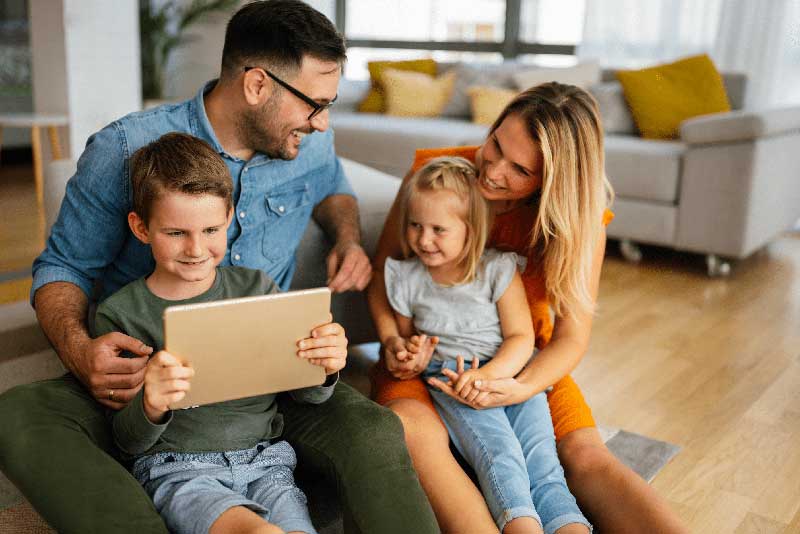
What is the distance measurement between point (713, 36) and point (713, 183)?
170 cm

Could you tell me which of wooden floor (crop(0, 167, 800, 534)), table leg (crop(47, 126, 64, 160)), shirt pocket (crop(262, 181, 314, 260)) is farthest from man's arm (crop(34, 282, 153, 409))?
table leg (crop(47, 126, 64, 160))

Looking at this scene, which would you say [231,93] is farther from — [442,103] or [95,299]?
[442,103]

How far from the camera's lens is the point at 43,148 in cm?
484

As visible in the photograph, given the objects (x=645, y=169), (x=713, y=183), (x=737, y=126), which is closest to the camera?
(x=737, y=126)

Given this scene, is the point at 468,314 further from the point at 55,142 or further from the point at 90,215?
the point at 55,142

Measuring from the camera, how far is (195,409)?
1430mm

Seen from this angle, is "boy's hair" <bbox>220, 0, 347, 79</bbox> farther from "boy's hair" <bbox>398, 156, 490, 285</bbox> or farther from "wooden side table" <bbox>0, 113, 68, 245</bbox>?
"wooden side table" <bbox>0, 113, 68, 245</bbox>

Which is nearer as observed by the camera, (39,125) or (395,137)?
(39,125)

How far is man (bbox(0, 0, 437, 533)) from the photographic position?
1.29 metres

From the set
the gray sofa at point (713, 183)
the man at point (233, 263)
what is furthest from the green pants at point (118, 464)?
the gray sofa at point (713, 183)

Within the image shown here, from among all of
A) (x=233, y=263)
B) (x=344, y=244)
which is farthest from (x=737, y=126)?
(x=233, y=263)

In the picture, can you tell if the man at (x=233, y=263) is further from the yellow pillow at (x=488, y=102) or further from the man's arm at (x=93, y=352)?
the yellow pillow at (x=488, y=102)

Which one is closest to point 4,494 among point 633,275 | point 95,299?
point 95,299

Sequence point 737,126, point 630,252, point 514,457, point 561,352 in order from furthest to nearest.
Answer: point 630,252, point 737,126, point 561,352, point 514,457
